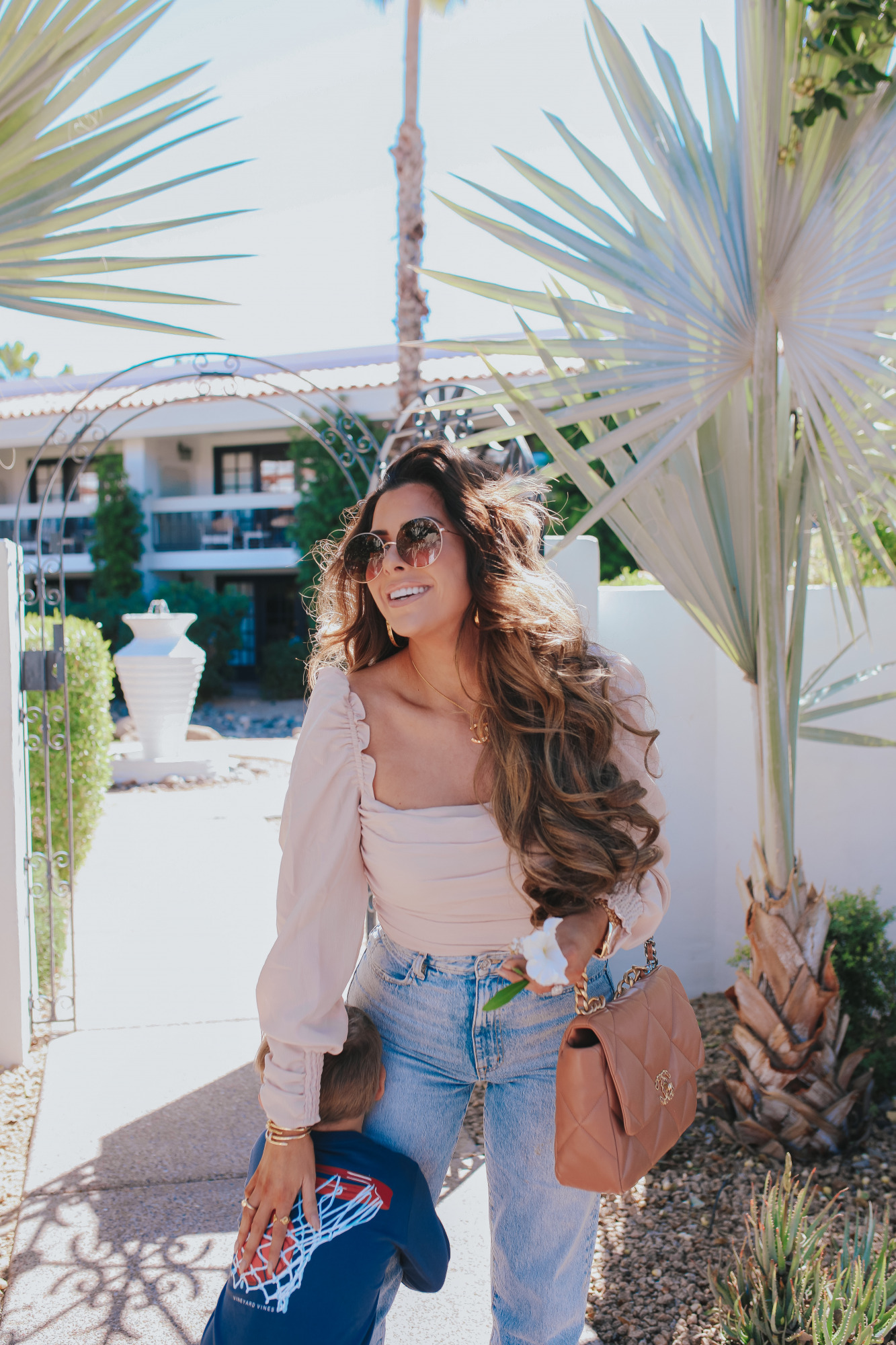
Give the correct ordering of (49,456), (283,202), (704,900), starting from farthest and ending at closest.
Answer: (49,456), (704,900), (283,202)

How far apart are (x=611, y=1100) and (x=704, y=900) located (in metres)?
3.08

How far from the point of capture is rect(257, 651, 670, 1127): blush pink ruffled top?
1.55 metres

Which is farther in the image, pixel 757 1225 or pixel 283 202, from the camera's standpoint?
pixel 283 202

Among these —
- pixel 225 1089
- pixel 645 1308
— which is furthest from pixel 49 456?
pixel 645 1308

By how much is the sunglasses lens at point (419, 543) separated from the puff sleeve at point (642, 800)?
39 cm

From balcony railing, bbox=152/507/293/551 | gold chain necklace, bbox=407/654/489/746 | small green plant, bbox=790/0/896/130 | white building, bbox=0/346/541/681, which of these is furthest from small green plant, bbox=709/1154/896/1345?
balcony railing, bbox=152/507/293/551

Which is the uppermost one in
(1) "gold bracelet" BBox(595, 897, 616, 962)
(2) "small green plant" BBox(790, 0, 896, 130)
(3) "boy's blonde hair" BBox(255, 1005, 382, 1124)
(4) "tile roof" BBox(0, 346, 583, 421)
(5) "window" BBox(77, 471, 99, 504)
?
(4) "tile roof" BBox(0, 346, 583, 421)

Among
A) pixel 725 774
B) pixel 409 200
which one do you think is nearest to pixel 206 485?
pixel 409 200

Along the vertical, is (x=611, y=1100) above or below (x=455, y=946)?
below

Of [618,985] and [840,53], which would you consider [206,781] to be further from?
[840,53]

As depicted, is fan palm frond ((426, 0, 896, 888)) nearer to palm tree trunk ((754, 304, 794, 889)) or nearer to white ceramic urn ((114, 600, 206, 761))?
palm tree trunk ((754, 304, 794, 889))

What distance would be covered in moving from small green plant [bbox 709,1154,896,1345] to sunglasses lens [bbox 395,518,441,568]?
1409mm

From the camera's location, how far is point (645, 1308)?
8.09 feet

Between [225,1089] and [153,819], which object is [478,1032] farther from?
[153,819]
